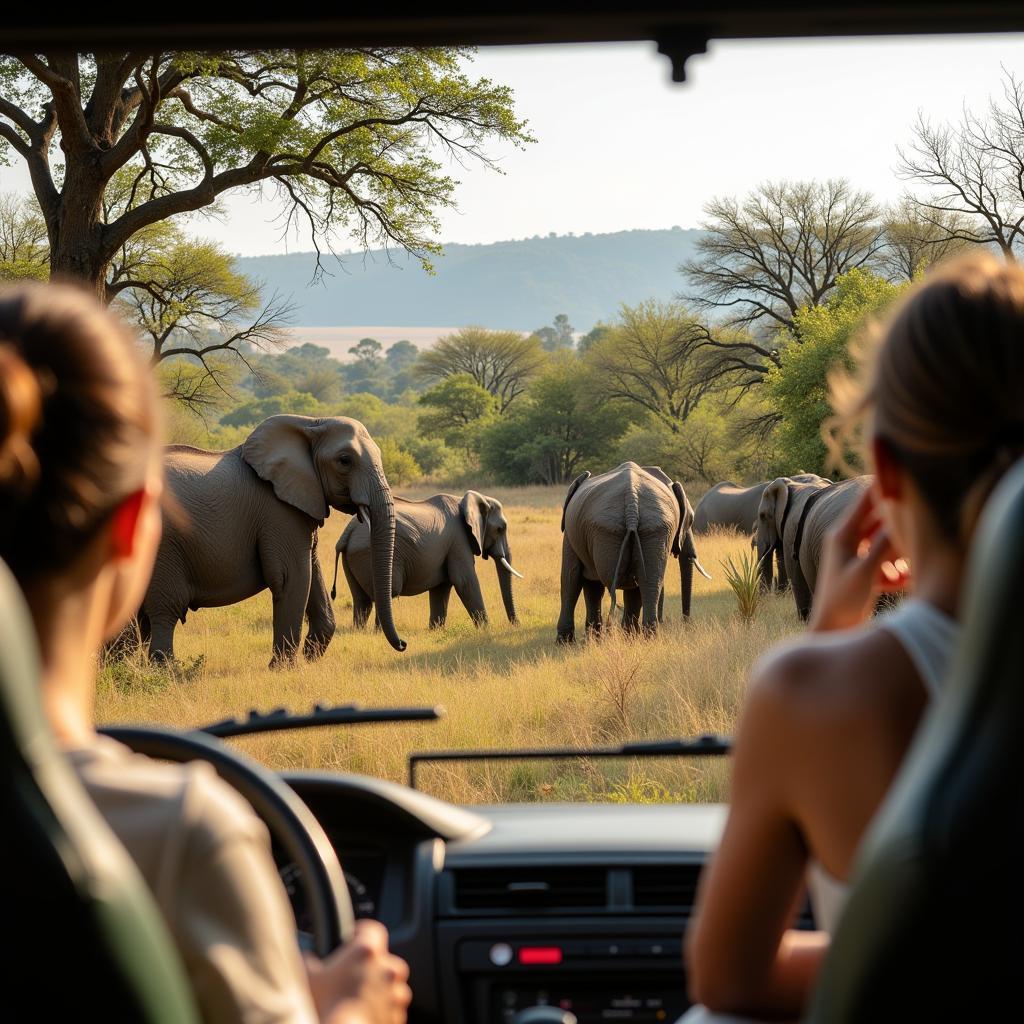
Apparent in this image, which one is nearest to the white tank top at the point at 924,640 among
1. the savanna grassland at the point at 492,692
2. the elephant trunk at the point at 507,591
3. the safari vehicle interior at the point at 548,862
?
the safari vehicle interior at the point at 548,862

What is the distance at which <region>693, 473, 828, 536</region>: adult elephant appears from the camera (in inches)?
953

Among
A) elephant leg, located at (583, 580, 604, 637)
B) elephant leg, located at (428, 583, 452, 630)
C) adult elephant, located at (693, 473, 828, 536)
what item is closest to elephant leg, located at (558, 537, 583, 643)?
elephant leg, located at (583, 580, 604, 637)

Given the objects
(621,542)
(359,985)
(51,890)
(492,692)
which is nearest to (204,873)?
(51,890)

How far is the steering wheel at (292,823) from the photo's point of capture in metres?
1.61

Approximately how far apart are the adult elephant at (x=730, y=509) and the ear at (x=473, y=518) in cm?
906

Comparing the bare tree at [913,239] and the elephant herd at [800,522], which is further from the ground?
the bare tree at [913,239]

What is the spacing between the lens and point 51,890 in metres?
0.98

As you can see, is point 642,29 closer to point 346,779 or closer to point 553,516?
point 346,779

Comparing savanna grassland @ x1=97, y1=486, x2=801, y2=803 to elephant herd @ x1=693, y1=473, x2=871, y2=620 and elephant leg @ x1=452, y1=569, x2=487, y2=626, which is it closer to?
elephant leg @ x1=452, y1=569, x2=487, y2=626

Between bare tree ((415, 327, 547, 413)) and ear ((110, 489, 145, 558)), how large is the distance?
70774mm

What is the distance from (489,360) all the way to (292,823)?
7207 cm

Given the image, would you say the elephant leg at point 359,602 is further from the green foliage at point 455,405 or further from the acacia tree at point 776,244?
the green foliage at point 455,405

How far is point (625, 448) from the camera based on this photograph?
138ft

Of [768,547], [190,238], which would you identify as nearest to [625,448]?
[190,238]
